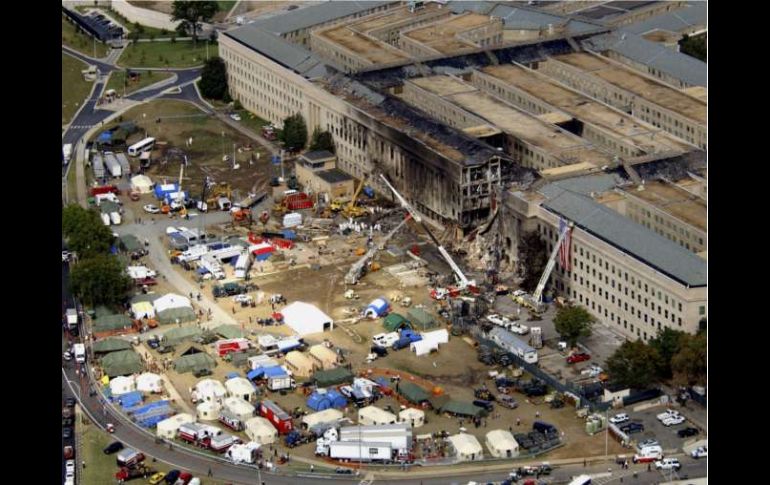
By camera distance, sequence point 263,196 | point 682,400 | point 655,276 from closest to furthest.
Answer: point 682,400, point 655,276, point 263,196

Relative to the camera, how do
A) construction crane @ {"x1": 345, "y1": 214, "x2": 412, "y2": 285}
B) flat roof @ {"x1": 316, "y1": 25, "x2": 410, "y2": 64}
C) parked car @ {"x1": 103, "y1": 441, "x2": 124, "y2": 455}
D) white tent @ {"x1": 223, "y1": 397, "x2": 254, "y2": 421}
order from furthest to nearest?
1. flat roof @ {"x1": 316, "y1": 25, "x2": 410, "y2": 64}
2. construction crane @ {"x1": 345, "y1": 214, "x2": 412, "y2": 285}
3. white tent @ {"x1": 223, "y1": 397, "x2": 254, "y2": 421}
4. parked car @ {"x1": 103, "y1": 441, "x2": 124, "y2": 455}

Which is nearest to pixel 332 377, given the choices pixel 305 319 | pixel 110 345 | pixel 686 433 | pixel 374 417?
pixel 374 417

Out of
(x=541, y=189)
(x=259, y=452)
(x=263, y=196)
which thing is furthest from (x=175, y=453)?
(x=263, y=196)

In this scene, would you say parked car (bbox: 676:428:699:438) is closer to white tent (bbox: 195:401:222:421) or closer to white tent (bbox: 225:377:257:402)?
white tent (bbox: 225:377:257:402)

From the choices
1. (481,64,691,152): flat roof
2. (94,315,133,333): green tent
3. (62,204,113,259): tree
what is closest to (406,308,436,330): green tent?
(94,315,133,333): green tent

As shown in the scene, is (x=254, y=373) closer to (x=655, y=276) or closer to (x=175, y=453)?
(x=175, y=453)

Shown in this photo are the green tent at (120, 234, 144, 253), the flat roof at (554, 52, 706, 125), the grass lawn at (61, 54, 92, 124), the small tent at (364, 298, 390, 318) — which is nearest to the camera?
the small tent at (364, 298, 390, 318)
